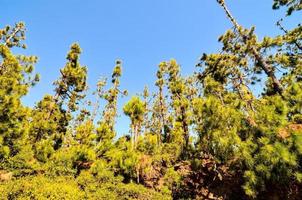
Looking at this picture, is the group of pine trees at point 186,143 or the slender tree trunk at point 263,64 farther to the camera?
the slender tree trunk at point 263,64

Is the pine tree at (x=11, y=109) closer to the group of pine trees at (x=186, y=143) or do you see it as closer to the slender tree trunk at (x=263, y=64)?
the group of pine trees at (x=186, y=143)

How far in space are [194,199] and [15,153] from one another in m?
10.6

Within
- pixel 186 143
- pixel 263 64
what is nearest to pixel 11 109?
pixel 186 143

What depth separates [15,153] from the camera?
620 inches

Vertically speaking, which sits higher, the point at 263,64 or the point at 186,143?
the point at 263,64

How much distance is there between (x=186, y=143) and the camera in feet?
53.2

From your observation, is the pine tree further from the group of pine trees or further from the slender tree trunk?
the slender tree trunk

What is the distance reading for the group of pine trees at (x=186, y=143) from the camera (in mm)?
8719

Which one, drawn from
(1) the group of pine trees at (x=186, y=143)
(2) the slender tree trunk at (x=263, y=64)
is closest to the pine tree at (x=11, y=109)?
(1) the group of pine trees at (x=186, y=143)

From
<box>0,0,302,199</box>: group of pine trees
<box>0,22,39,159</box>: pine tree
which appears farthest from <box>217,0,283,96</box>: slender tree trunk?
<box>0,22,39,159</box>: pine tree

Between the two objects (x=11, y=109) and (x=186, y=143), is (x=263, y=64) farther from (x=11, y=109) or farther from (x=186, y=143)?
(x=11, y=109)

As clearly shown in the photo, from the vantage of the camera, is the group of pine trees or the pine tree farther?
the pine tree

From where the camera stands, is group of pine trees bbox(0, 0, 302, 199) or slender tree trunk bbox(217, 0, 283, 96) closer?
group of pine trees bbox(0, 0, 302, 199)

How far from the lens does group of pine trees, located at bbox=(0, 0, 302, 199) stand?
872 centimetres
